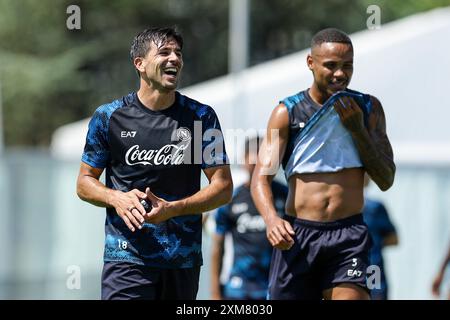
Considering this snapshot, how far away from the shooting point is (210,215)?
36.7 ft

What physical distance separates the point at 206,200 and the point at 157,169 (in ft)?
1.20

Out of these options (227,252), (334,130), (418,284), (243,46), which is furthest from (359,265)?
(243,46)

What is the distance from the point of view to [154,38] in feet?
22.8

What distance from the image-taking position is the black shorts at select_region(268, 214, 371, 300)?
735 cm

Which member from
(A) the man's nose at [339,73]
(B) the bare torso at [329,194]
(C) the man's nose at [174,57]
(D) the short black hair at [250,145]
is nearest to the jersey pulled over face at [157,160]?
(C) the man's nose at [174,57]

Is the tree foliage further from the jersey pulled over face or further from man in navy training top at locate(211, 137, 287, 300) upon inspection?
the jersey pulled over face

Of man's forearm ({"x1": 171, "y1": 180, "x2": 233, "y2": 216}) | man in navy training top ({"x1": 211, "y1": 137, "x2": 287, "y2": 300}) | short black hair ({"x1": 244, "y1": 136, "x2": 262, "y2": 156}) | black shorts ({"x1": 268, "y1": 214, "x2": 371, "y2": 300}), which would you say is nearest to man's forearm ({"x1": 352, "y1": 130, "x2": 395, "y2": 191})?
black shorts ({"x1": 268, "y1": 214, "x2": 371, "y2": 300})

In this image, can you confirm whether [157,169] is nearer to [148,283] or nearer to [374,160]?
[148,283]

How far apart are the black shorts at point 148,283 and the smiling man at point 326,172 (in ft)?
2.27

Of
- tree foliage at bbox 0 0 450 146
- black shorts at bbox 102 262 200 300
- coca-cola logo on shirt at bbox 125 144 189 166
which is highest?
tree foliage at bbox 0 0 450 146

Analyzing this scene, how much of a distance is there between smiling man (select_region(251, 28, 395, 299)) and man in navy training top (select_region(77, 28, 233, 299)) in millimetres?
613

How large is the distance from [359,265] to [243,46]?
41.4 feet
